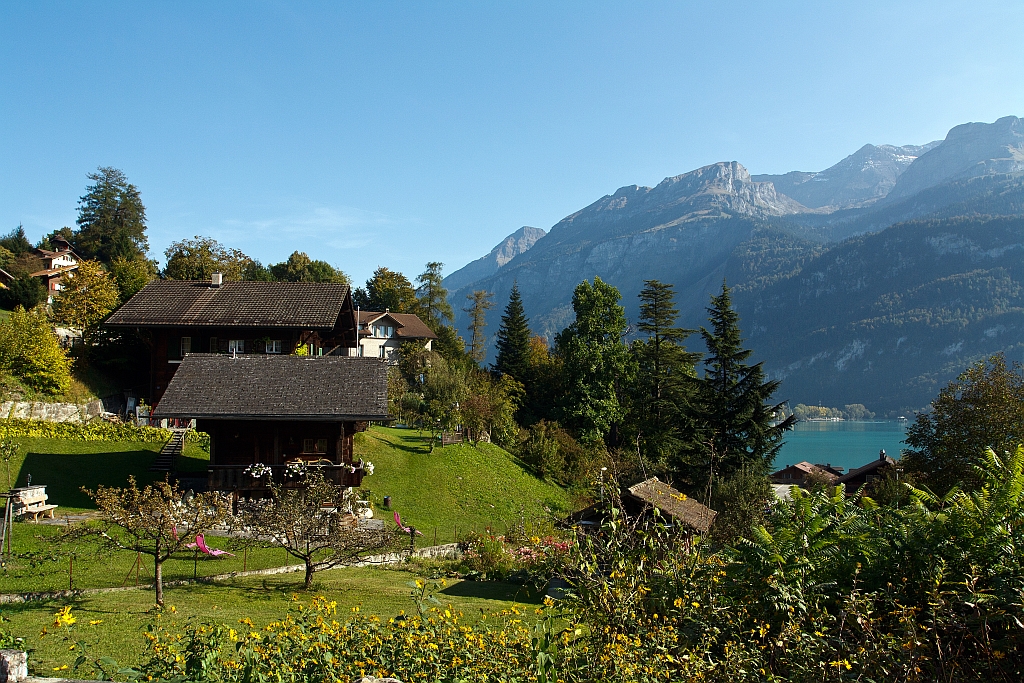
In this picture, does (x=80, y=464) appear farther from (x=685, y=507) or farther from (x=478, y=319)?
(x=478, y=319)

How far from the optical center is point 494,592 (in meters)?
18.1

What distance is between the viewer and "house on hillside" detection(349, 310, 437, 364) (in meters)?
68.2

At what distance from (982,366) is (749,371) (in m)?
17.6

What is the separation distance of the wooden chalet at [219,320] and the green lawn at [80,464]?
267 inches

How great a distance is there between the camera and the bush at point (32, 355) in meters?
31.0

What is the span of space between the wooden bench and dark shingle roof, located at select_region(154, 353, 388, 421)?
13.9 feet

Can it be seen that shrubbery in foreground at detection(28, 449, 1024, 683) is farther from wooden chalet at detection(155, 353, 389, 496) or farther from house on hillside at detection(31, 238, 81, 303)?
house on hillside at detection(31, 238, 81, 303)

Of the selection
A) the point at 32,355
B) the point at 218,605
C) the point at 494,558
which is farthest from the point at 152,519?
the point at 32,355

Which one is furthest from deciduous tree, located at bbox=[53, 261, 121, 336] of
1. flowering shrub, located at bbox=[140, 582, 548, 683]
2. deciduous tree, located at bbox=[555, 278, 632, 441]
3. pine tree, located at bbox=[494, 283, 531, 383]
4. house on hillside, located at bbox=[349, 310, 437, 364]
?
flowering shrub, located at bbox=[140, 582, 548, 683]

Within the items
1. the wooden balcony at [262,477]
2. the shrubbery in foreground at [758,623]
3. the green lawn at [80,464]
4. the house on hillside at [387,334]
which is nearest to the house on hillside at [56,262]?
the house on hillside at [387,334]

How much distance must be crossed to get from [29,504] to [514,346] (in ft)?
155

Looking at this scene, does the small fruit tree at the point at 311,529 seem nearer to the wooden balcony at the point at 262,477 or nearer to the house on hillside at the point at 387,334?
the wooden balcony at the point at 262,477

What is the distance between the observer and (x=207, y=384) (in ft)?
83.6

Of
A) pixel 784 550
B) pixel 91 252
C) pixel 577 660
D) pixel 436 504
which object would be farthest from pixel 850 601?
pixel 91 252
